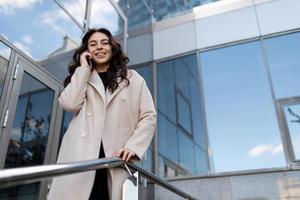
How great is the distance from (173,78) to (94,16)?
1801 millimetres

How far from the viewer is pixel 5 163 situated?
2.96m

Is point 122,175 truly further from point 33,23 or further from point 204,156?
point 204,156

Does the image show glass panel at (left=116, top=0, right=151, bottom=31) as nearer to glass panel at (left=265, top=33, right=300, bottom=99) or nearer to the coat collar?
glass panel at (left=265, top=33, right=300, bottom=99)

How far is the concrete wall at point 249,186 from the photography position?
14.0ft

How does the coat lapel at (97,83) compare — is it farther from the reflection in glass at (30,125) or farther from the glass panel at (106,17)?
the glass panel at (106,17)

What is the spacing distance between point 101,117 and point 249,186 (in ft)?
11.6

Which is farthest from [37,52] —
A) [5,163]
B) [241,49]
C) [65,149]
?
[241,49]

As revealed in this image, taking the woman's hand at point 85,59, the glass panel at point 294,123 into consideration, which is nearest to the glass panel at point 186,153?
the glass panel at point 294,123

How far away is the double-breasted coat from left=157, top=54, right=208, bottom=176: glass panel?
3.60 meters

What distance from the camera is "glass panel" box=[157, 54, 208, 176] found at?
17.0 feet

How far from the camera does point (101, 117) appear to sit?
57.2 inches

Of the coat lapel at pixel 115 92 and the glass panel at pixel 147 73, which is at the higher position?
the glass panel at pixel 147 73

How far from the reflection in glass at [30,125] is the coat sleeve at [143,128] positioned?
6.31 feet

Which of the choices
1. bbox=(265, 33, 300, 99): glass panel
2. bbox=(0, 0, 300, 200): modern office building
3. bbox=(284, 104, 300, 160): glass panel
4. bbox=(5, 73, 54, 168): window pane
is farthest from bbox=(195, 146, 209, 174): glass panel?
bbox=(5, 73, 54, 168): window pane
